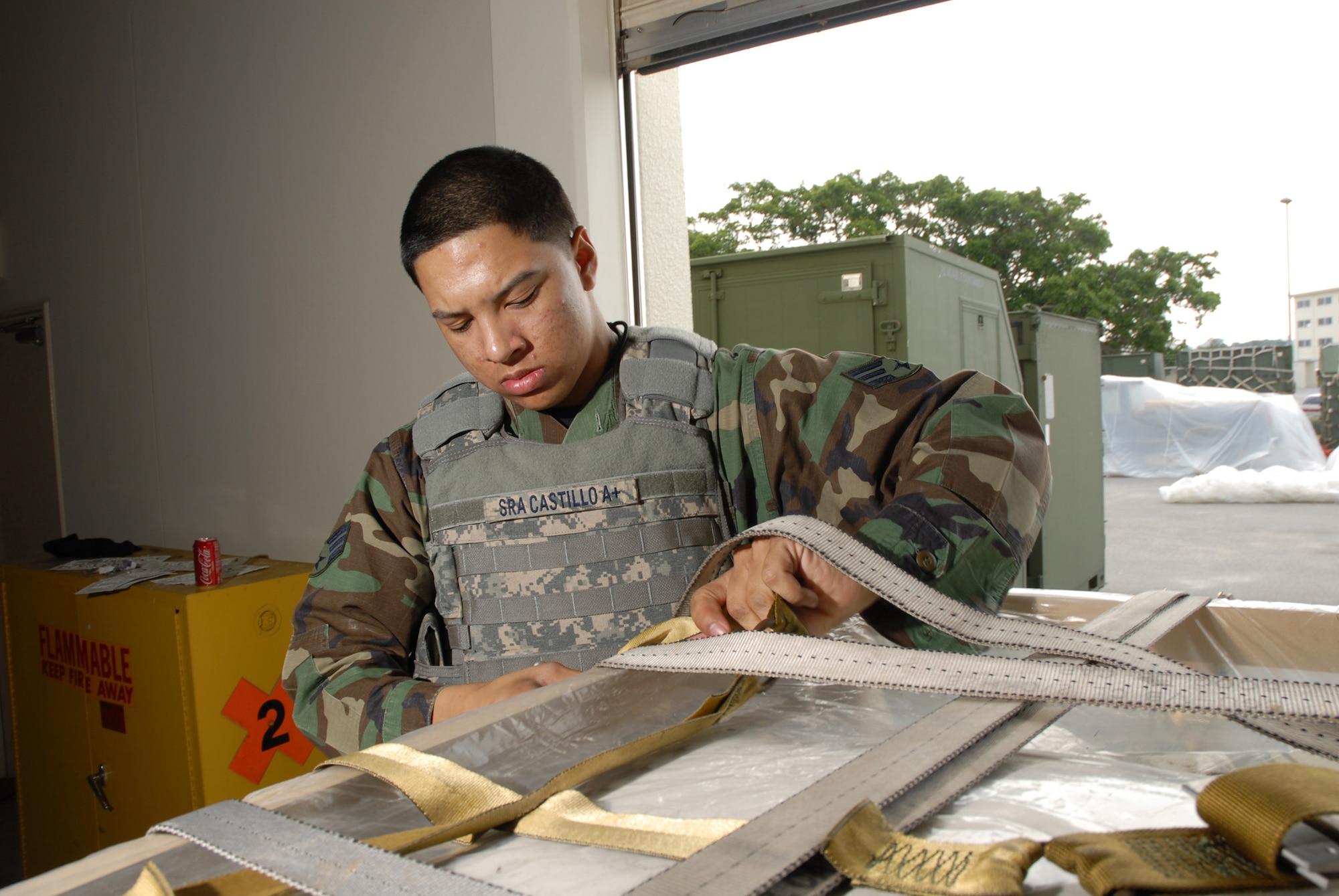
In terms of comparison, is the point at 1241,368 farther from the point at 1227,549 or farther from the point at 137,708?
the point at 137,708

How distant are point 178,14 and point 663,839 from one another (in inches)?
153

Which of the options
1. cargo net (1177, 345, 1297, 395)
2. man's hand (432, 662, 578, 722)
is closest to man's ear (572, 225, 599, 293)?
man's hand (432, 662, 578, 722)

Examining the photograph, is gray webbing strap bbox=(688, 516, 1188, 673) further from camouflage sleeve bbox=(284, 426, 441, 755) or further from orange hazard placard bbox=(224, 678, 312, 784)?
orange hazard placard bbox=(224, 678, 312, 784)

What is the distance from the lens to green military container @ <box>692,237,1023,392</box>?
12.2 feet

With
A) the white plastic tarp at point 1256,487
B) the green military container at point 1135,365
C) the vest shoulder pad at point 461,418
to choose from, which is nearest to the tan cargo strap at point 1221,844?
the vest shoulder pad at point 461,418

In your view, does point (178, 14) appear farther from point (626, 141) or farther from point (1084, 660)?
point (1084, 660)

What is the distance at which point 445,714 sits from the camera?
0.98m

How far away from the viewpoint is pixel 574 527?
1300 mm

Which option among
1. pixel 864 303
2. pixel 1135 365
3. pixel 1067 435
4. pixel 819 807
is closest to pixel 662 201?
pixel 864 303

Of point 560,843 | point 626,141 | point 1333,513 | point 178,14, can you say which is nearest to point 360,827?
point 560,843

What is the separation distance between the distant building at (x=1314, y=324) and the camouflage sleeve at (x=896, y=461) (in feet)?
14.7

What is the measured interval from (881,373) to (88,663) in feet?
9.26

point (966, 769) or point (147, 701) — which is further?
point (147, 701)

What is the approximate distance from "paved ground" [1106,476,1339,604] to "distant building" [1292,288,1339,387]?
1274 millimetres
